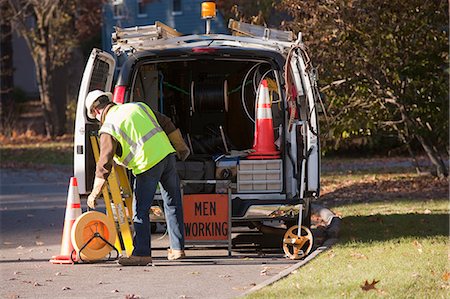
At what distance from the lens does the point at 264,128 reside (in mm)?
11180

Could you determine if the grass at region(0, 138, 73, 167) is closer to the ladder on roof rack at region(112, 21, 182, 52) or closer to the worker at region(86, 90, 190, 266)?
the ladder on roof rack at region(112, 21, 182, 52)

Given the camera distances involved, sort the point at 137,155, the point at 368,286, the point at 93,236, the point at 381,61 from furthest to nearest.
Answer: the point at 381,61
the point at 93,236
the point at 137,155
the point at 368,286

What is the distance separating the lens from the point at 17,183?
72.8 feet

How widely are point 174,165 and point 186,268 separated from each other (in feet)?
3.31

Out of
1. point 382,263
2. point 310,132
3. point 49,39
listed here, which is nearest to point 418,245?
point 382,263

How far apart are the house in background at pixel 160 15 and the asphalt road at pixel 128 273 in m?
26.7

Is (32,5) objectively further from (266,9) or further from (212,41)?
(212,41)

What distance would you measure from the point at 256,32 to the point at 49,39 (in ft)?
83.6

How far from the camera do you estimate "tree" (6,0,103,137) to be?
114 feet

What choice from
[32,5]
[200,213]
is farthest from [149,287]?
[32,5]

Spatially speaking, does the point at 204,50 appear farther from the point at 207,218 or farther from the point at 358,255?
the point at 358,255

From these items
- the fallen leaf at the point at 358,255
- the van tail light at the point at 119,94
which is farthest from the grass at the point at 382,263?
the van tail light at the point at 119,94

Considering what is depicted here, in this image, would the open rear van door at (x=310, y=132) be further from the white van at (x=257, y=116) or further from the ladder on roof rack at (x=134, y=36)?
the ladder on roof rack at (x=134, y=36)

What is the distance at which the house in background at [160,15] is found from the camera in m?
40.0
